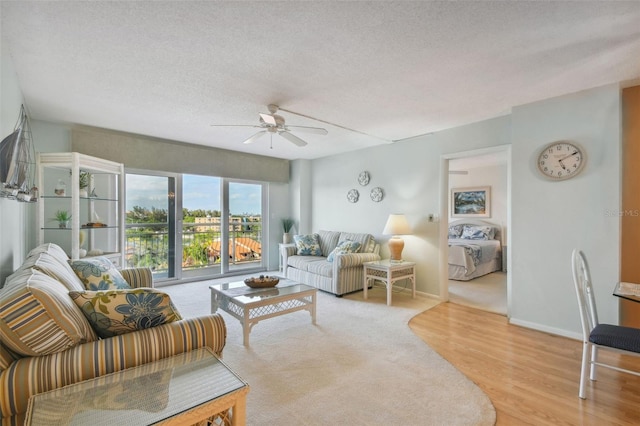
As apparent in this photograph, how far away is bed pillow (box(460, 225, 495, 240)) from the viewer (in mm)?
6606

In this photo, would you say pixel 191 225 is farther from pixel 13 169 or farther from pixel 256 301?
pixel 13 169

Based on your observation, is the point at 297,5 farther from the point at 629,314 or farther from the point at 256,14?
the point at 629,314

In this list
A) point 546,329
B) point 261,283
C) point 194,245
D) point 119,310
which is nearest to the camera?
point 119,310

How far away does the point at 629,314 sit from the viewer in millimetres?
2693

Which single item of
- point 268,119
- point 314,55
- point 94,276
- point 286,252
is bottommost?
point 286,252

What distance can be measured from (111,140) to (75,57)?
2411mm

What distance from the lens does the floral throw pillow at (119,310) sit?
4.61ft

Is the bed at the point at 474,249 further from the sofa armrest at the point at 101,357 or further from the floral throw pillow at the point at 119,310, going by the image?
the floral throw pillow at the point at 119,310

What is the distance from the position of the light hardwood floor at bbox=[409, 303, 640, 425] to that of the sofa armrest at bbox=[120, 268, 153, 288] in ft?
9.56

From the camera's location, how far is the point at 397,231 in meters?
4.36

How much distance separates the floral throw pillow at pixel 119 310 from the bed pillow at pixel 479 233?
6.82m

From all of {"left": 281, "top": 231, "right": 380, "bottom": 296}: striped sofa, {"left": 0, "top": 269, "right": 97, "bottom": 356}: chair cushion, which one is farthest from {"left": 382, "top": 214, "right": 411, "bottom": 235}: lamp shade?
{"left": 0, "top": 269, "right": 97, "bottom": 356}: chair cushion

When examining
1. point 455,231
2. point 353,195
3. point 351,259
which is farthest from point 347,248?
point 455,231

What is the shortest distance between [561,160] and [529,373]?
2114mm
